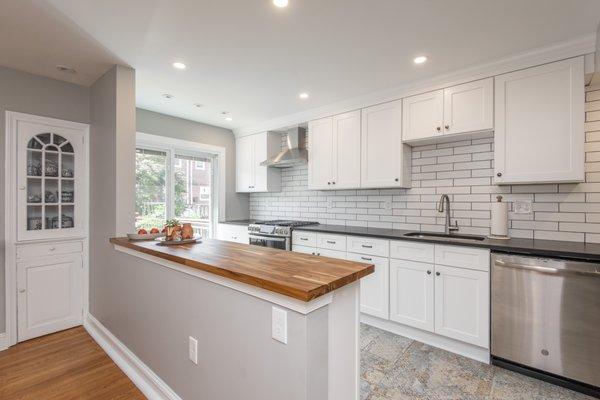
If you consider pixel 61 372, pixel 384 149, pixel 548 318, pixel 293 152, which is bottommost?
pixel 61 372

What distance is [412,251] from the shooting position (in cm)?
265

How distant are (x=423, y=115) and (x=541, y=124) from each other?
0.95m

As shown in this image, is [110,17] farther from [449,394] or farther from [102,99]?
[449,394]

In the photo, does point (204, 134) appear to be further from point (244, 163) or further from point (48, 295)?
point (48, 295)

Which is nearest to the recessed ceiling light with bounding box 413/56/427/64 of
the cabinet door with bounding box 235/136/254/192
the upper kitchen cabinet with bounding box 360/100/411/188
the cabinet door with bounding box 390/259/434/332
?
the upper kitchen cabinet with bounding box 360/100/411/188

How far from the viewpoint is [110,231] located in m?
2.56

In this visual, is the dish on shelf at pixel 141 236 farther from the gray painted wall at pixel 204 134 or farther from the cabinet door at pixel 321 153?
the cabinet door at pixel 321 153

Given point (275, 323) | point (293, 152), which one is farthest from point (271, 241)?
point (275, 323)

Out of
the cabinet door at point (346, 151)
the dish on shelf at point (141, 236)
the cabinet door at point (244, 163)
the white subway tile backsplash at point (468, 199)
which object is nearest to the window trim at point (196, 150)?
the cabinet door at point (244, 163)

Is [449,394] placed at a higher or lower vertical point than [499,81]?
lower

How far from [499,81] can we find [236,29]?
2229mm

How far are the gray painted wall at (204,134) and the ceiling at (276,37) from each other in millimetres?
946

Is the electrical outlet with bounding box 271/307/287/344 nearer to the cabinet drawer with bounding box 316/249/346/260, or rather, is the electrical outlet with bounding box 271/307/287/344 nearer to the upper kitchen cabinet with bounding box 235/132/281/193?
the cabinet drawer with bounding box 316/249/346/260

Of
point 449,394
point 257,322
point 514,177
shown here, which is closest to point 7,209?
point 257,322
